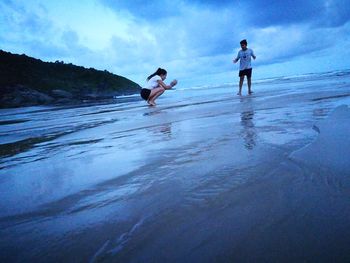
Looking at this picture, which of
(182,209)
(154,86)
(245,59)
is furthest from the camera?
(245,59)

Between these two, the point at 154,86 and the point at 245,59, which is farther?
the point at 245,59

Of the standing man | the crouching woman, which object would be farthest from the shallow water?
the standing man

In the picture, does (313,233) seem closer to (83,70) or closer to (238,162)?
(238,162)

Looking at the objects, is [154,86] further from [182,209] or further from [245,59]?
[182,209]

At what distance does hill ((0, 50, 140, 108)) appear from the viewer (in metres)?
16.8

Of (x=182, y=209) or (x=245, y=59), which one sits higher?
(x=245, y=59)

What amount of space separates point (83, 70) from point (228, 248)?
36.3 meters

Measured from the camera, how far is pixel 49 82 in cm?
2653

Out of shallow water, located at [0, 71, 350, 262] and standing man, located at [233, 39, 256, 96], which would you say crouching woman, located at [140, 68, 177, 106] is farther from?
shallow water, located at [0, 71, 350, 262]

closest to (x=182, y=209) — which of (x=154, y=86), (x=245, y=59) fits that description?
(x=154, y=86)

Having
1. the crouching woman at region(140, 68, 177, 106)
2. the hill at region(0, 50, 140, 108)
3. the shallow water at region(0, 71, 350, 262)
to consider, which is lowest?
the shallow water at region(0, 71, 350, 262)

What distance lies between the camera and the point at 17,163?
2088 millimetres

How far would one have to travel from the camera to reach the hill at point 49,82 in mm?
16766

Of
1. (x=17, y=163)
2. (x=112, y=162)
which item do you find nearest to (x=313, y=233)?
(x=112, y=162)
